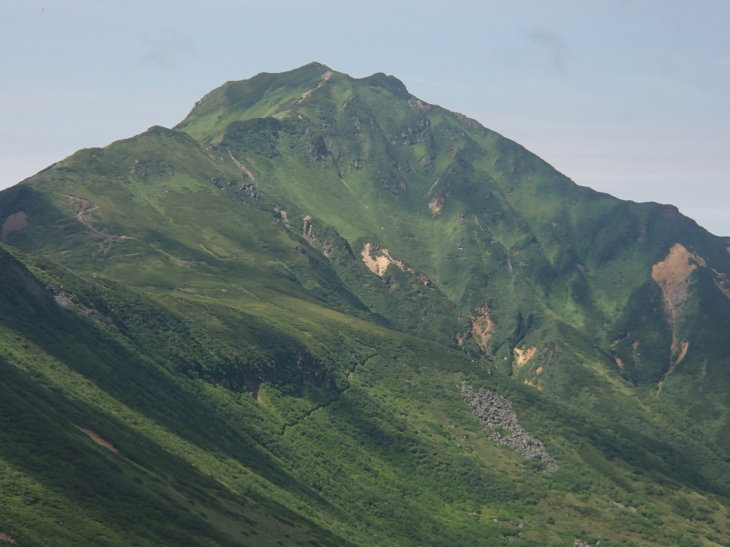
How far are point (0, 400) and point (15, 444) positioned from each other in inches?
532

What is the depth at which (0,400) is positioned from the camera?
147875 millimetres

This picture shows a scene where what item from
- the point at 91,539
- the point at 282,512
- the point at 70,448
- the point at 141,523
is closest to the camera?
the point at 91,539

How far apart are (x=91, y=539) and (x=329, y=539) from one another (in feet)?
255

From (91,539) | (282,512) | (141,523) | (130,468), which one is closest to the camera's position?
(91,539)

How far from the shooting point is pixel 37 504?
123 m

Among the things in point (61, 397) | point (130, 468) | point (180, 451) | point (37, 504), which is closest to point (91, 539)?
point (37, 504)

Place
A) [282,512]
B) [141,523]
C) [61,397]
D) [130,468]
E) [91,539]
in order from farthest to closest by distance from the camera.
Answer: [282,512] → [61,397] → [130,468] → [141,523] → [91,539]

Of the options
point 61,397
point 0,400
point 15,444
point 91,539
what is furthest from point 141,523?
point 61,397

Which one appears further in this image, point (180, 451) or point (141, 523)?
point (180, 451)

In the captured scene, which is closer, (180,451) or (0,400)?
(0,400)

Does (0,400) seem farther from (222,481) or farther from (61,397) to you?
(222,481)

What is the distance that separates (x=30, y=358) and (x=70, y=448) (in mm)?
58180

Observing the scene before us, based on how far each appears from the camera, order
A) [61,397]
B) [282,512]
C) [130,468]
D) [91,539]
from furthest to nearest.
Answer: [282,512] → [61,397] → [130,468] → [91,539]

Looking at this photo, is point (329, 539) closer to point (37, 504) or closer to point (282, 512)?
point (282, 512)
